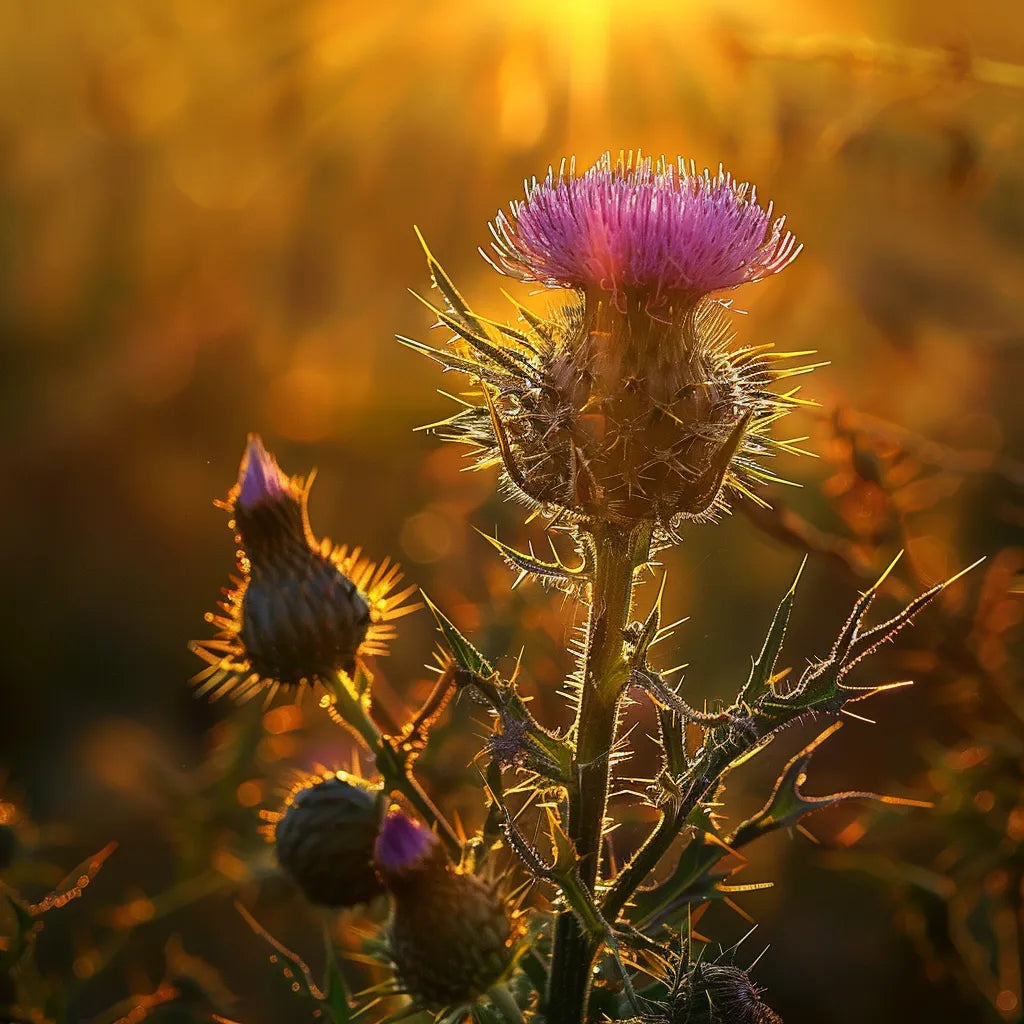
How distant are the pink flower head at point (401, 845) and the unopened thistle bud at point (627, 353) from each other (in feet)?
2.13

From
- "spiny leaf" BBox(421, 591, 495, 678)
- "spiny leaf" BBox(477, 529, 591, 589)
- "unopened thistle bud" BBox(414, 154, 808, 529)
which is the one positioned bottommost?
"spiny leaf" BBox(421, 591, 495, 678)

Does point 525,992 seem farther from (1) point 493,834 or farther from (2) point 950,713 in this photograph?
(2) point 950,713

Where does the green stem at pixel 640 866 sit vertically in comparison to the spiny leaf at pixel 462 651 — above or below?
below

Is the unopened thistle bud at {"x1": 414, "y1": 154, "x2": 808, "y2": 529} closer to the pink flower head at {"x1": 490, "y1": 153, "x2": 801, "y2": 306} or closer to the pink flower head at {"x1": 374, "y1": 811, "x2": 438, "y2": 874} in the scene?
the pink flower head at {"x1": 490, "y1": 153, "x2": 801, "y2": 306}

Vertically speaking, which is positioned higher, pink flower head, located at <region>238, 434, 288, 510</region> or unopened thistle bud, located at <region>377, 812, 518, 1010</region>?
pink flower head, located at <region>238, 434, 288, 510</region>

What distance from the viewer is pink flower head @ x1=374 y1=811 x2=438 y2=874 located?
1.69 metres

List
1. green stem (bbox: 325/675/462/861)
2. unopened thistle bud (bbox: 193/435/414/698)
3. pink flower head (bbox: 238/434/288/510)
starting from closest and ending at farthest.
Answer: green stem (bbox: 325/675/462/861)
unopened thistle bud (bbox: 193/435/414/698)
pink flower head (bbox: 238/434/288/510)

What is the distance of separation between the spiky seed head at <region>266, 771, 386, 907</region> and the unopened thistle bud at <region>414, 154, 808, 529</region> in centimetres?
67

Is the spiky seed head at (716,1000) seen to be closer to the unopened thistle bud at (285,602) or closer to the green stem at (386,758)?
the green stem at (386,758)

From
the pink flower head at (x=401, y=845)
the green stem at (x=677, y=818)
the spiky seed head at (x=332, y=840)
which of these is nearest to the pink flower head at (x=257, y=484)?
the spiky seed head at (x=332, y=840)

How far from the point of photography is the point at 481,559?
3658 mm

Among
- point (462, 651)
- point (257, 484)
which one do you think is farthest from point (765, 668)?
point (257, 484)

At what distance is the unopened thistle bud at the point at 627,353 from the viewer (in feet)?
6.39

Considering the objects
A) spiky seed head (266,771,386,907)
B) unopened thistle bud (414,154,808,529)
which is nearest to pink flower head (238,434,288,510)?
unopened thistle bud (414,154,808,529)
